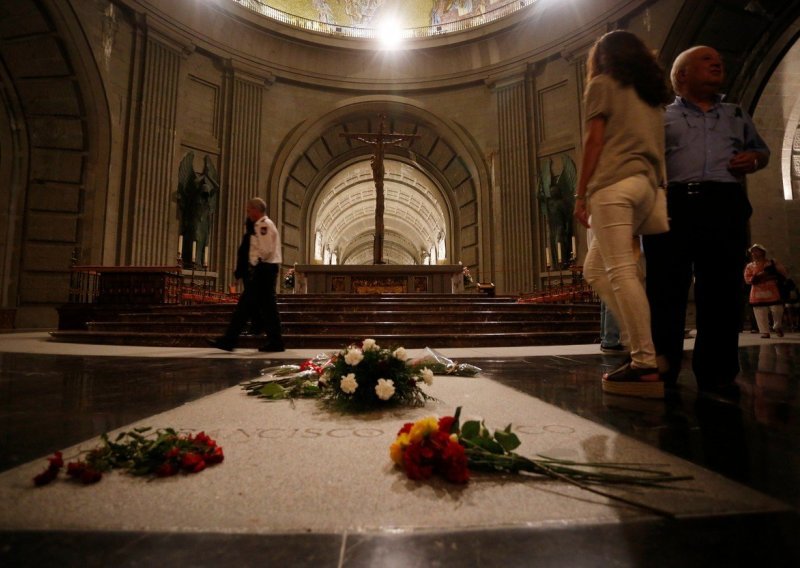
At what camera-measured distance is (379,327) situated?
5.49 m

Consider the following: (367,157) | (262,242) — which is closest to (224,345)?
(262,242)

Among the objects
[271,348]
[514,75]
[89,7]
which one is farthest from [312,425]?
[514,75]

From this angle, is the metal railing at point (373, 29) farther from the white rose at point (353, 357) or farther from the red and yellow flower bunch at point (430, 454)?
the red and yellow flower bunch at point (430, 454)

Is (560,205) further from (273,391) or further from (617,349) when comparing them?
(273,391)

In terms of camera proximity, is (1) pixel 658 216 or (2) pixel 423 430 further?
(1) pixel 658 216

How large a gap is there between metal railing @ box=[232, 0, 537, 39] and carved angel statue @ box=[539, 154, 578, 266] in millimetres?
5811

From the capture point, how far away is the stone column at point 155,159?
10883mm

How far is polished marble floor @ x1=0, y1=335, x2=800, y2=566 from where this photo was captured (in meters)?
0.61

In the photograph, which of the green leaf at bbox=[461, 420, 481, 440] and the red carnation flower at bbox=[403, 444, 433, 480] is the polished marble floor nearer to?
the red carnation flower at bbox=[403, 444, 433, 480]

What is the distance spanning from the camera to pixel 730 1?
8.70 meters

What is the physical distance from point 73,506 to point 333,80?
53.0 feet

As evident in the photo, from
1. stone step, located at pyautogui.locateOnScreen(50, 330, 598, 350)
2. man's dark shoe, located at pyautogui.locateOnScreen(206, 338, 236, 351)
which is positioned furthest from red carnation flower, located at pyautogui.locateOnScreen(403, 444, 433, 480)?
stone step, located at pyautogui.locateOnScreen(50, 330, 598, 350)

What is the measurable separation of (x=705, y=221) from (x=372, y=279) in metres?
8.79

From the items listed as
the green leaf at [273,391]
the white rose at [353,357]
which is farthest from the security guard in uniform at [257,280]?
the white rose at [353,357]
